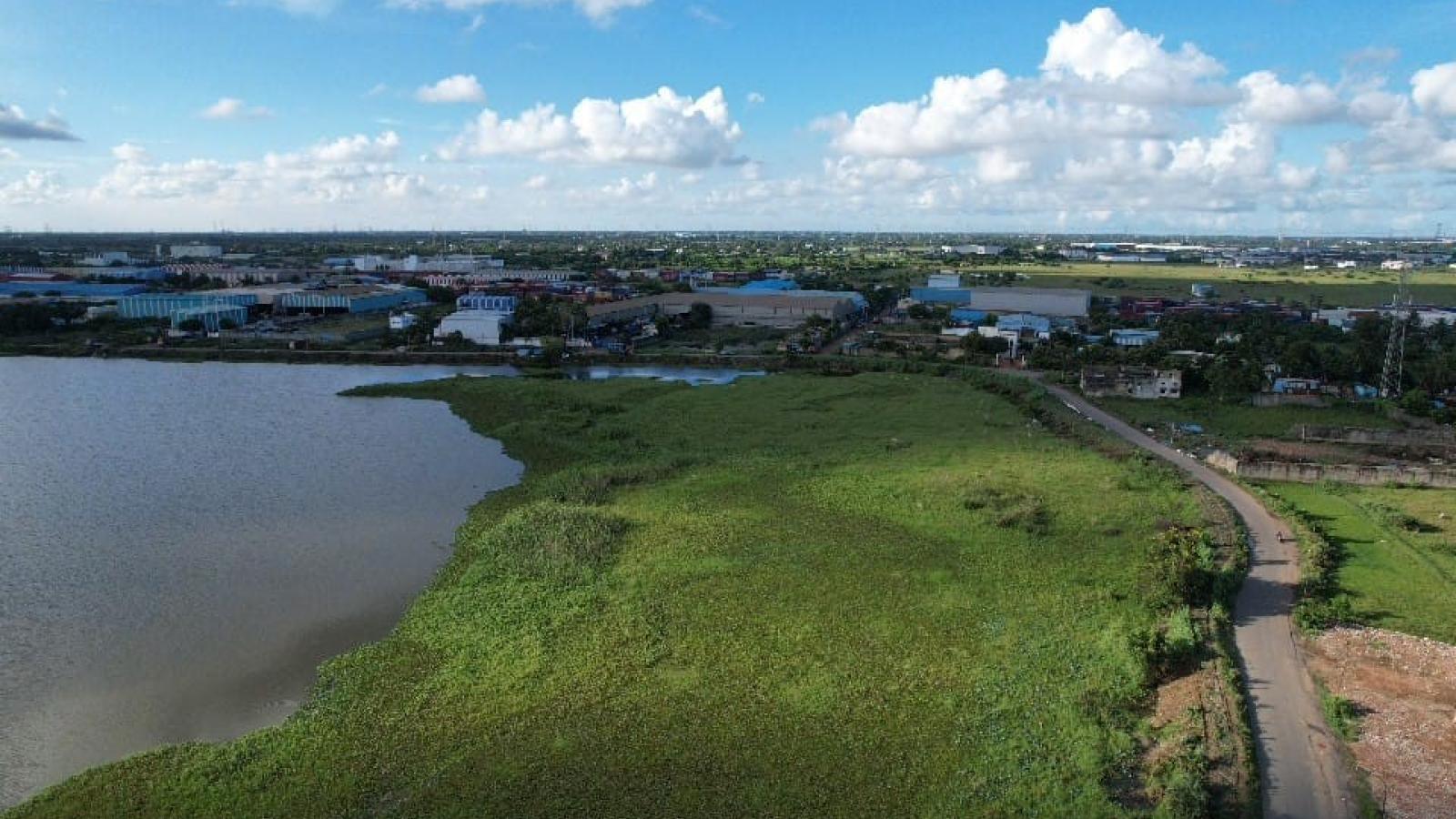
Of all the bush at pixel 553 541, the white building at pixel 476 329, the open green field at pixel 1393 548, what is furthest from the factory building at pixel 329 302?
the open green field at pixel 1393 548

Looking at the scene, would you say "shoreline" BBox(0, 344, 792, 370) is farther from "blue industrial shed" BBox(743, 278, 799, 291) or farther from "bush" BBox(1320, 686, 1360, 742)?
"bush" BBox(1320, 686, 1360, 742)

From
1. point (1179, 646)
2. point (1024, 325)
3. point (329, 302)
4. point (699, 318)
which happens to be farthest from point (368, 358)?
point (1179, 646)

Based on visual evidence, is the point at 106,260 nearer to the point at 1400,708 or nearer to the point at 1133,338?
the point at 1133,338

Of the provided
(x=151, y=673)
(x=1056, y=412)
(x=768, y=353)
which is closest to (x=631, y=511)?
(x=151, y=673)

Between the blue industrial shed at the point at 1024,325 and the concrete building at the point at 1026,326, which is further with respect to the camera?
the blue industrial shed at the point at 1024,325

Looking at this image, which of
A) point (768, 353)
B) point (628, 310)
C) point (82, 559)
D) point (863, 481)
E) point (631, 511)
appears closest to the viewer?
point (82, 559)

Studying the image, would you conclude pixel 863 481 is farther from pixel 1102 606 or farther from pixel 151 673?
pixel 151 673

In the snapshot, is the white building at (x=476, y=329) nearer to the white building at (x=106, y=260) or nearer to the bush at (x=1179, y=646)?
the bush at (x=1179, y=646)

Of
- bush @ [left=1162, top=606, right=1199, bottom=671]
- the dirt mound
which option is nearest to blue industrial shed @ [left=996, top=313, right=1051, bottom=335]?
the dirt mound
